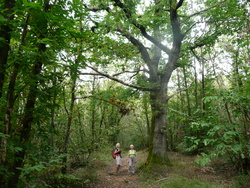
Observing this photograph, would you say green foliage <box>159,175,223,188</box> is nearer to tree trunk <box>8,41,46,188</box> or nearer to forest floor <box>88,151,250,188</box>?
forest floor <box>88,151,250,188</box>

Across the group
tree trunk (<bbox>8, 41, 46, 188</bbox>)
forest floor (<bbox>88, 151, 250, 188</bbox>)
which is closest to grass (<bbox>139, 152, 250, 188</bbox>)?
forest floor (<bbox>88, 151, 250, 188</bbox>)

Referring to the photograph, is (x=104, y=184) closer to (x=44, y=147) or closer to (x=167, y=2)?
(x=44, y=147)

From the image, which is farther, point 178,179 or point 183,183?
point 178,179

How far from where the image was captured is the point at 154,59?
9.88 meters

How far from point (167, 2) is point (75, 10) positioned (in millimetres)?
5466

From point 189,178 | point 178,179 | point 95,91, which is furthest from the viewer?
point 95,91

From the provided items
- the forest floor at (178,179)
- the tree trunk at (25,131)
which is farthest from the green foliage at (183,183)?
the tree trunk at (25,131)

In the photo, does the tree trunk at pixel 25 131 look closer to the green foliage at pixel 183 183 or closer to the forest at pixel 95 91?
the forest at pixel 95 91

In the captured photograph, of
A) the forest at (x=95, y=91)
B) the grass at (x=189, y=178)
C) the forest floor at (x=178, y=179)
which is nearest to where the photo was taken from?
the forest at (x=95, y=91)

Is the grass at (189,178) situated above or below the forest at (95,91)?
below

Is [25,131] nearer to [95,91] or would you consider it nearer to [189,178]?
[95,91]

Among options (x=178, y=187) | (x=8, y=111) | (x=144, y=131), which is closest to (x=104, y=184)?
(x=178, y=187)

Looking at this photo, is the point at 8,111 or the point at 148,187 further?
the point at 148,187

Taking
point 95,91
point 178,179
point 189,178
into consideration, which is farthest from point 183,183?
point 95,91
